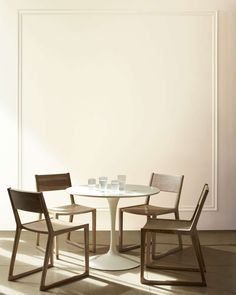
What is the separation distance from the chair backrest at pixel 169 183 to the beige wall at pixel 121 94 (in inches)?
25.3

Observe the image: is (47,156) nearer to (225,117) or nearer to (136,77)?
(136,77)

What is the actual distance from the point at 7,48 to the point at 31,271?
2.81 metres

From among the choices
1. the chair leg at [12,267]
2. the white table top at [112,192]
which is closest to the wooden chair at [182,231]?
the white table top at [112,192]

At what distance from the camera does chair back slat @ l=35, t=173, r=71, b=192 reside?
4738 millimetres

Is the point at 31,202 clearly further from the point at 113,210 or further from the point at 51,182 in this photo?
the point at 51,182

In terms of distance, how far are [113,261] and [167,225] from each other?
697 millimetres

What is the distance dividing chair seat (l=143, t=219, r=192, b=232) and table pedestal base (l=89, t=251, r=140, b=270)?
48 centimetres

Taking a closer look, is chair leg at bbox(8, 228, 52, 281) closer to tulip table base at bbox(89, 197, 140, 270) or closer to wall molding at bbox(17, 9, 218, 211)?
tulip table base at bbox(89, 197, 140, 270)

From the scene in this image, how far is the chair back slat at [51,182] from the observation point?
4.74 m

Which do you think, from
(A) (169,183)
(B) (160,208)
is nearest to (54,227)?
(B) (160,208)

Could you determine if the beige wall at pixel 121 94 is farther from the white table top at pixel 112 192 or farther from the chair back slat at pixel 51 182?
the white table top at pixel 112 192

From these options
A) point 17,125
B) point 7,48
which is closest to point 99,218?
point 17,125

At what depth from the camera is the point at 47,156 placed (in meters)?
5.59

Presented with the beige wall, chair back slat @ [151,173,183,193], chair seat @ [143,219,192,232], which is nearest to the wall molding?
the beige wall
